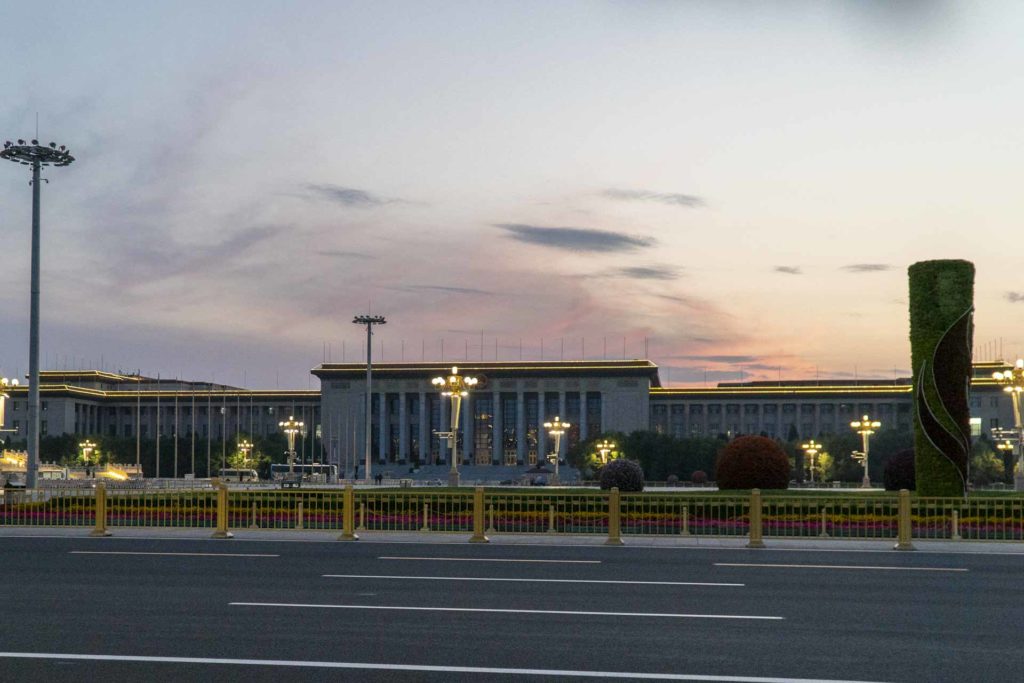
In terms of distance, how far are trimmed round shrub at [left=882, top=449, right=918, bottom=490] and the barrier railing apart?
15.3 m

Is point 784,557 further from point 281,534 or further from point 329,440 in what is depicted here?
point 329,440

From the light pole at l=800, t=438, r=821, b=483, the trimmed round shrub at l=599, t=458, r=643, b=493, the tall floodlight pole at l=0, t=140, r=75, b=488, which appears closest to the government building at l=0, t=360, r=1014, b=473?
the light pole at l=800, t=438, r=821, b=483

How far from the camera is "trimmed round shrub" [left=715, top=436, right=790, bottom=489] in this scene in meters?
45.9

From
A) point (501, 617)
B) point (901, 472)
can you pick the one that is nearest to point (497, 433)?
point (901, 472)

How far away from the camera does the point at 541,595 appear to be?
15062mm

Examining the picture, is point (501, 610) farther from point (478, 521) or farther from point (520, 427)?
point (520, 427)

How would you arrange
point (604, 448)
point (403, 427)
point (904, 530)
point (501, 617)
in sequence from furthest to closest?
point (403, 427), point (604, 448), point (904, 530), point (501, 617)

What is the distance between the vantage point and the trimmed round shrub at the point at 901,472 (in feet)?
148

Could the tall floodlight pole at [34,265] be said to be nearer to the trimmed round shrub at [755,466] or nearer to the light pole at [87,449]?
the trimmed round shrub at [755,466]

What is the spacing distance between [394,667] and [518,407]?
14849cm

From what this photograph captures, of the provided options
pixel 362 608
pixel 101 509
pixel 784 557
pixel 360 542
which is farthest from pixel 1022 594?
pixel 101 509

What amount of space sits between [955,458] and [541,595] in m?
24.2

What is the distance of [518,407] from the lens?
158m

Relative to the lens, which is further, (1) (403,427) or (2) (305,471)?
(1) (403,427)
